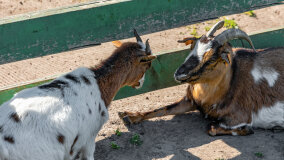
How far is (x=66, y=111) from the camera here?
4.54m

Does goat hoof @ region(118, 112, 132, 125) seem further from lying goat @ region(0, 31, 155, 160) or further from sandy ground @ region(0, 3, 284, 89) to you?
sandy ground @ region(0, 3, 284, 89)

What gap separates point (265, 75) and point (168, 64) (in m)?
1.46

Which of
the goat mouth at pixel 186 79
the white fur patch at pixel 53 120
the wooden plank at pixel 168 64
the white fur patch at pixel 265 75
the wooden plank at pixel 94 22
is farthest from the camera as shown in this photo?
the wooden plank at pixel 168 64

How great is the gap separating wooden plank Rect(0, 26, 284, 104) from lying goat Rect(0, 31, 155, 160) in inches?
23.3

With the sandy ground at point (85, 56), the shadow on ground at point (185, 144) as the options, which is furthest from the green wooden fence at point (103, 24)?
the sandy ground at point (85, 56)

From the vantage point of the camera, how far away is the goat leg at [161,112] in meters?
6.03

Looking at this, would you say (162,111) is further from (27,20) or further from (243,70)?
(27,20)

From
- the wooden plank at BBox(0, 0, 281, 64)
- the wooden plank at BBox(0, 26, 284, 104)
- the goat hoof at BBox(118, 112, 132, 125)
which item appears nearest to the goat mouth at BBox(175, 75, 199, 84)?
the wooden plank at BBox(0, 26, 284, 104)

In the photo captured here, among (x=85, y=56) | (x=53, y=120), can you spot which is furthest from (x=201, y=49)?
(x=85, y=56)

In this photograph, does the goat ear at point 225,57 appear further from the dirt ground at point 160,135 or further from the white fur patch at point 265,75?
the dirt ground at point 160,135

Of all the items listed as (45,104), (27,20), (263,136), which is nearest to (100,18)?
(27,20)

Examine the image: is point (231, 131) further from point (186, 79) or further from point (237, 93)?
point (186, 79)

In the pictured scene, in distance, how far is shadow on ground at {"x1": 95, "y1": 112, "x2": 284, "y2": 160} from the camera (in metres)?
5.37

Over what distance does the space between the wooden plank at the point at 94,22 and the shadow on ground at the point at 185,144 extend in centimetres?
145
